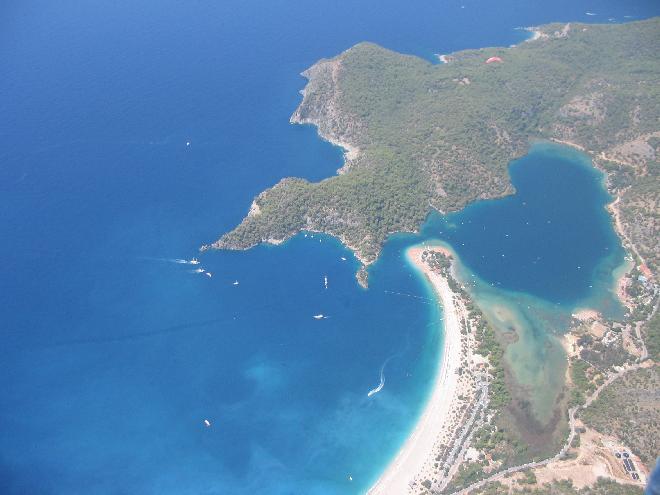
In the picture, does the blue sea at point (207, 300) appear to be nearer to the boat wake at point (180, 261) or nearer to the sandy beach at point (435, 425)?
the boat wake at point (180, 261)

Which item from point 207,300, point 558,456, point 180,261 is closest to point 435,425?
point 558,456

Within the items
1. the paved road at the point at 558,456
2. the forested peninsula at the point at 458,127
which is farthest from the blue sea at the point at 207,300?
the paved road at the point at 558,456

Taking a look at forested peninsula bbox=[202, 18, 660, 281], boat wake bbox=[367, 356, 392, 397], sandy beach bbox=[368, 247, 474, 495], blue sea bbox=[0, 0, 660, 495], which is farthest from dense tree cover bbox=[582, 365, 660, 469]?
forested peninsula bbox=[202, 18, 660, 281]

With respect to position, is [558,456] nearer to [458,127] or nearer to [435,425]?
[435,425]

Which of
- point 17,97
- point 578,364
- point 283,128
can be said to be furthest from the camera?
point 17,97

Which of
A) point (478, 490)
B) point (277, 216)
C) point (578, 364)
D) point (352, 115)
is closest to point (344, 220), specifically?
point (277, 216)

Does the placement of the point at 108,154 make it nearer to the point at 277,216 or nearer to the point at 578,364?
the point at 277,216

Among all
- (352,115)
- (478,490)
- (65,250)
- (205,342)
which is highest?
(352,115)
